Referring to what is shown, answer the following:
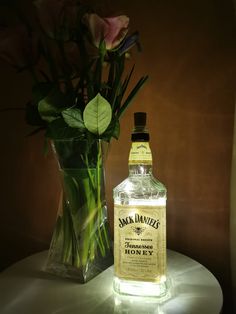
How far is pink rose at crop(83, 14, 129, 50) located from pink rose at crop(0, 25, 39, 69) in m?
0.13

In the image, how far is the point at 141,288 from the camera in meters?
0.62

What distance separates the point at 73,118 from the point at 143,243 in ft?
0.96

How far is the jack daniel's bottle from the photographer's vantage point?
0.61 metres

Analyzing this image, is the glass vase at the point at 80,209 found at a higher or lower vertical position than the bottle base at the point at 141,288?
higher

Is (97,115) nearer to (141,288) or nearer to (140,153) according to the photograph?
(140,153)

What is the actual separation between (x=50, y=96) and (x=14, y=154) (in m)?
0.45

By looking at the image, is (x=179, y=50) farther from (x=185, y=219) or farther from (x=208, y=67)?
(x=185, y=219)

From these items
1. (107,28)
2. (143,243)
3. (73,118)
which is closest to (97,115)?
(73,118)

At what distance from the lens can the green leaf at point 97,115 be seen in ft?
1.90

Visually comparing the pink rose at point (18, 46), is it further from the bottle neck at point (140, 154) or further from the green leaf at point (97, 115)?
the bottle neck at point (140, 154)

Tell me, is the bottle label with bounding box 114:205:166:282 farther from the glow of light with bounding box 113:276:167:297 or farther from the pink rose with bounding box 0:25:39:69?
the pink rose with bounding box 0:25:39:69

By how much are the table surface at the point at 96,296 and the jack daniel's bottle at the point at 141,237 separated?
0.10ft

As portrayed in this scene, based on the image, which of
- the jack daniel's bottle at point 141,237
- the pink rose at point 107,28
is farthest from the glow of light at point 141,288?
the pink rose at point 107,28

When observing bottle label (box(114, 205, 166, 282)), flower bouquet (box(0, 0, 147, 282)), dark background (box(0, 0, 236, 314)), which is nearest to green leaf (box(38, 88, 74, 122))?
flower bouquet (box(0, 0, 147, 282))
